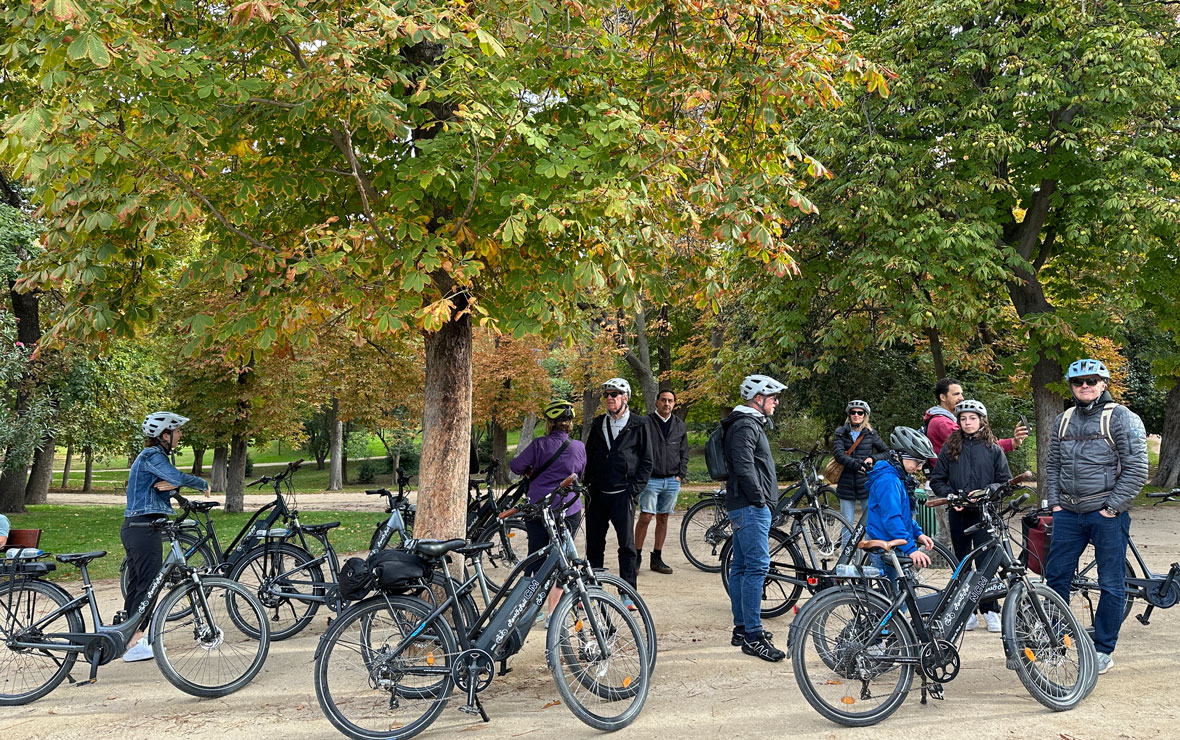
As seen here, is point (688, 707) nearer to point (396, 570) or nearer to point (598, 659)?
point (598, 659)

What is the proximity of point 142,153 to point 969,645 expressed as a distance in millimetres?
6887

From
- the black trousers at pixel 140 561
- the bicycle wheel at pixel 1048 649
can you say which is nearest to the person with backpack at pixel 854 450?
the bicycle wheel at pixel 1048 649

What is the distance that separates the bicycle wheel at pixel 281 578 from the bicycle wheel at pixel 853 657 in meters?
3.99

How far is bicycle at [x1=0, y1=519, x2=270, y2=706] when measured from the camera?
19.3 ft

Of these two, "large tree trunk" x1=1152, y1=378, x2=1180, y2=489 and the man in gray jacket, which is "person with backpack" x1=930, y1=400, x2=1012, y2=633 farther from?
"large tree trunk" x1=1152, y1=378, x2=1180, y2=489

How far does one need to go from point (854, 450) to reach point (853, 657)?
3.57 m

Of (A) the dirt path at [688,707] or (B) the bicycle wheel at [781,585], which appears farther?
(B) the bicycle wheel at [781,585]

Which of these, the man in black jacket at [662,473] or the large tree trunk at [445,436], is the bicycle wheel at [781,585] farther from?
the large tree trunk at [445,436]

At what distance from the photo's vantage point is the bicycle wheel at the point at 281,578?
728cm

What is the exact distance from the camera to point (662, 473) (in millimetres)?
9922

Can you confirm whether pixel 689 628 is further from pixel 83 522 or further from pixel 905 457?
pixel 83 522

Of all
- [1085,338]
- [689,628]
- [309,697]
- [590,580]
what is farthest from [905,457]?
[1085,338]

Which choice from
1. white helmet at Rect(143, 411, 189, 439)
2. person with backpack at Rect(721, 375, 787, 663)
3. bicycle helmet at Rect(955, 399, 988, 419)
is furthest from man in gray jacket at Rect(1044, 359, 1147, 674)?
white helmet at Rect(143, 411, 189, 439)

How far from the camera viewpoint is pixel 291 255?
6199 mm
